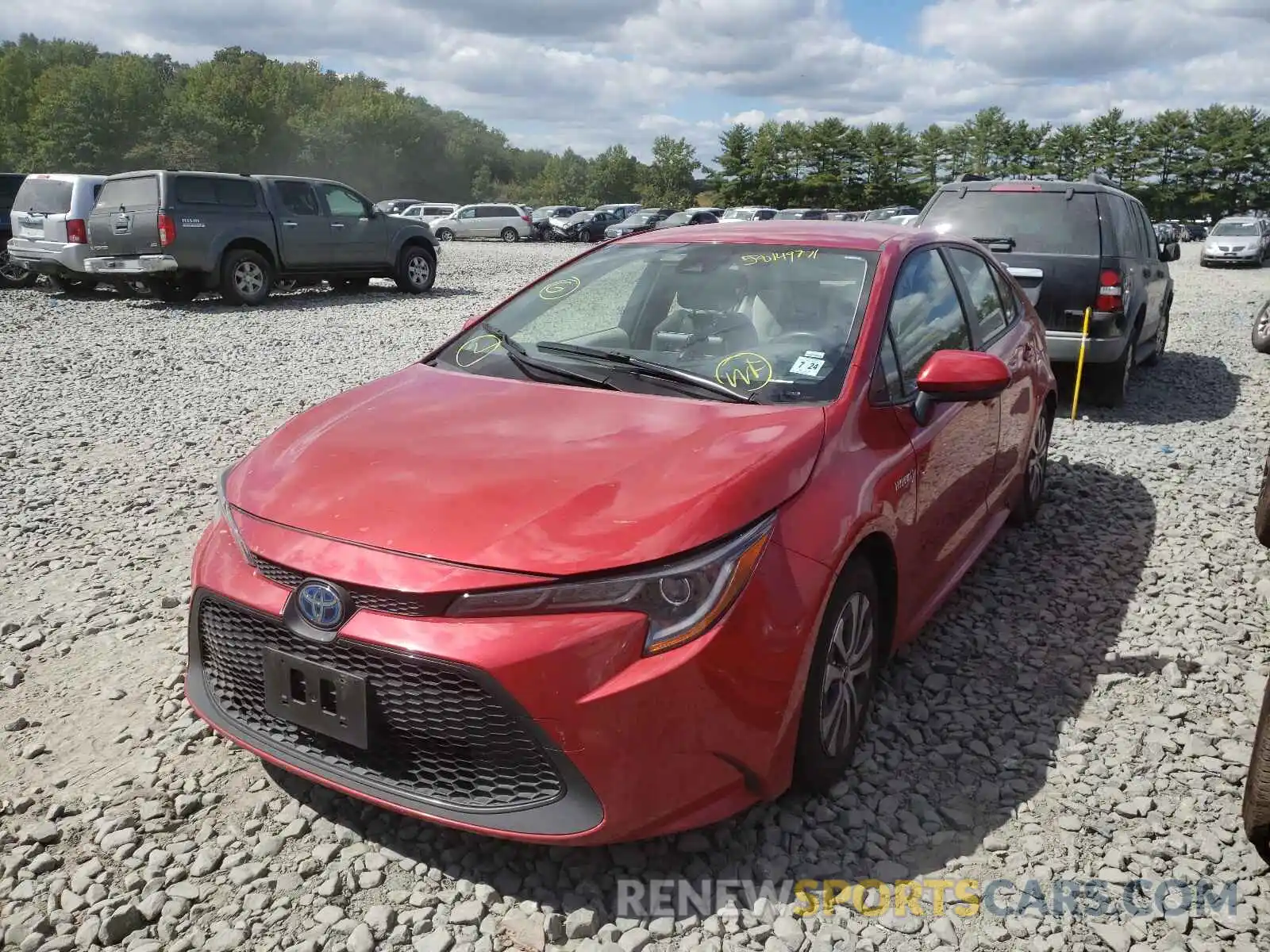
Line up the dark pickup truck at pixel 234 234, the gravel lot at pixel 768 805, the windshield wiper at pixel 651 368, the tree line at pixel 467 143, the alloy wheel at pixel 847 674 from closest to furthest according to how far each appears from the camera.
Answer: the gravel lot at pixel 768 805
the alloy wheel at pixel 847 674
the windshield wiper at pixel 651 368
the dark pickup truck at pixel 234 234
the tree line at pixel 467 143

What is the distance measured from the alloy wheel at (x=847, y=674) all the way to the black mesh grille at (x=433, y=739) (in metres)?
0.89

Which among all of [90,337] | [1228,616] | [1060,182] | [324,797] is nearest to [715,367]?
[324,797]

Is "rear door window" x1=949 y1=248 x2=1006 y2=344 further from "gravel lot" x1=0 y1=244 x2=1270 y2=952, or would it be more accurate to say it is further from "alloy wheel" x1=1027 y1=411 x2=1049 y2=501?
"gravel lot" x1=0 y1=244 x2=1270 y2=952

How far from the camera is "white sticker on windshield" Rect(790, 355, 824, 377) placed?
311cm

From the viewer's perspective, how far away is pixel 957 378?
3.16 m

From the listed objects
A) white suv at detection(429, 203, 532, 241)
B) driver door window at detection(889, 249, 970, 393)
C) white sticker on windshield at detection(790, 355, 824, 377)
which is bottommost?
white sticker on windshield at detection(790, 355, 824, 377)

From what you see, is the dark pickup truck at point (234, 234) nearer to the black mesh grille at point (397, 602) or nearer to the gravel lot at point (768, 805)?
the gravel lot at point (768, 805)

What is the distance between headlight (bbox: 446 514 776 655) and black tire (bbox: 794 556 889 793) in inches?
17.0

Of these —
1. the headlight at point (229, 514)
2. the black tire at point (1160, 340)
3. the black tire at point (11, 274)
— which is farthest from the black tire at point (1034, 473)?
the black tire at point (11, 274)

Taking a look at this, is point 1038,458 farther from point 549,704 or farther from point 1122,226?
point 1122,226

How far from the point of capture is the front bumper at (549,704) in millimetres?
2188

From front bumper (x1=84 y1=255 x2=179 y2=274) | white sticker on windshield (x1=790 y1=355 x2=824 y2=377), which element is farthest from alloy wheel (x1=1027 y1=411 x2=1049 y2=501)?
front bumper (x1=84 y1=255 x2=179 y2=274)

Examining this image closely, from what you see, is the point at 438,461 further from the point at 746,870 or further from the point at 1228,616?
the point at 1228,616

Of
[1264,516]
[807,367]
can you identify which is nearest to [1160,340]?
[1264,516]
